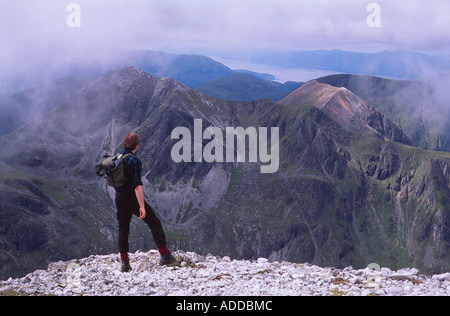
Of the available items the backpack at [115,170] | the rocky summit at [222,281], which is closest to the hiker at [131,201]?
the backpack at [115,170]

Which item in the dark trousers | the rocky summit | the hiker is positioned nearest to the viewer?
the rocky summit

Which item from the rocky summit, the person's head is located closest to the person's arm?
the person's head

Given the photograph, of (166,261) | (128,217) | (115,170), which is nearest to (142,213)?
(128,217)

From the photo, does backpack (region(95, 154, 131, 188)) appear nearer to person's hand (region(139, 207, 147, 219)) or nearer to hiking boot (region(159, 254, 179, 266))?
person's hand (region(139, 207, 147, 219))

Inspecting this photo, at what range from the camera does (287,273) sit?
19.5 m

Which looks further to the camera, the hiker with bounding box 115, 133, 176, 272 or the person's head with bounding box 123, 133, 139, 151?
the hiker with bounding box 115, 133, 176, 272

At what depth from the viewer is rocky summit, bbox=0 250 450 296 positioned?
16.2 metres

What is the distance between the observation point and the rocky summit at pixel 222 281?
637 inches

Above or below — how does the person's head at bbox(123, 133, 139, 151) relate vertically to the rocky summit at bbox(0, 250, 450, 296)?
above

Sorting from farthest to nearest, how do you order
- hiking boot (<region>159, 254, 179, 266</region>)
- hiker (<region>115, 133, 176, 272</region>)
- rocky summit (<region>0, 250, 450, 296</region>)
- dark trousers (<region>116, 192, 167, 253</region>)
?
hiking boot (<region>159, 254, 179, 266</region>) → dark trousers (<region>116, 192, 167, 253</region>) → hiker (<region>115, 133, 176, 272</region>) → rocky summit (<region>0, 250, 450, 296</region>)

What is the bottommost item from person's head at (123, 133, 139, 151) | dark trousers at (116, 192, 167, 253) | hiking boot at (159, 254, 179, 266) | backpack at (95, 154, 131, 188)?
hiking boot at (159, 254, 179, 266)
